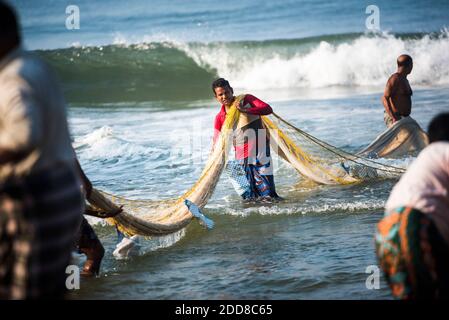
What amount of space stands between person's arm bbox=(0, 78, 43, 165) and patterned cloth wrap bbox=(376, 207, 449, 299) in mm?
1489

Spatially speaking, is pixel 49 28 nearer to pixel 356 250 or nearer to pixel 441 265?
pixel 356 250

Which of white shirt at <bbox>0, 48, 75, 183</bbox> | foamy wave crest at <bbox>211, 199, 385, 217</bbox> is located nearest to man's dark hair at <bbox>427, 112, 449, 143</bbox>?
white shirt at <bbox>0, 48, 75, 183</bbox>

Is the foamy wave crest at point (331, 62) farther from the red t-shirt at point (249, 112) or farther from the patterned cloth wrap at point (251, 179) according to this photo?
the red t-shirt at point (249, 112)

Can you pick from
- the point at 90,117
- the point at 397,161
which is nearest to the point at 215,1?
the point at 90,117

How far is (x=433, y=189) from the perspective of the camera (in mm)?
3428

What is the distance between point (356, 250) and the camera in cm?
653

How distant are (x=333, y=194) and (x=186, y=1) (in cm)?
1688

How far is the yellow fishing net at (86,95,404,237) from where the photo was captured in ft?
21.6

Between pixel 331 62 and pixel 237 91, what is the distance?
8.36 ft

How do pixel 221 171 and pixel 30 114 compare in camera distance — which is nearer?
pixel 30 114

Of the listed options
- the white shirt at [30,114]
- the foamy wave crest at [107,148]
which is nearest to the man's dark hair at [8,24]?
the white shirt at [30,114]

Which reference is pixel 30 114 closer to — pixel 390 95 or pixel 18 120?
pixel 18 120

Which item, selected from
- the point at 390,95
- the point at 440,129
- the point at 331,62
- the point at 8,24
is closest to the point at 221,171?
Answer: the point at 390,95

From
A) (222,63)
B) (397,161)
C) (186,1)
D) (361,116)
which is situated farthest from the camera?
(186,1)
